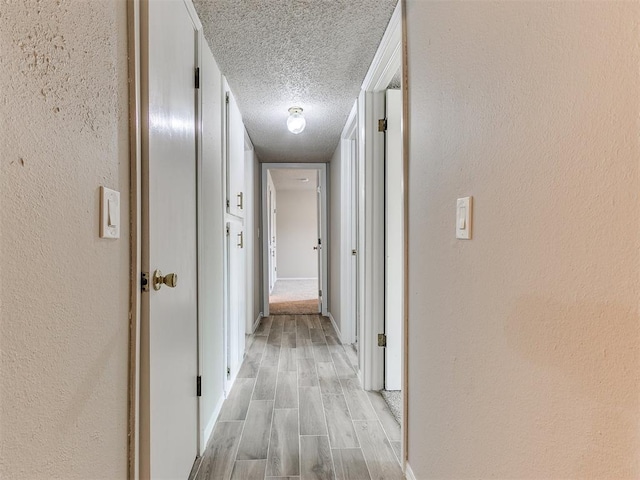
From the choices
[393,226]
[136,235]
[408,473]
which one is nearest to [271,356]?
[393,226]

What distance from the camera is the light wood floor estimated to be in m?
1.55

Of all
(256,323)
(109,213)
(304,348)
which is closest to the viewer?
(109,213)

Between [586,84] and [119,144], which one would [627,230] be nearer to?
[586,84]

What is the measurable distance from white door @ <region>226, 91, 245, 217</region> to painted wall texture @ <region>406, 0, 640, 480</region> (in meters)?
1.51

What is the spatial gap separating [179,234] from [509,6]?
1.22 m

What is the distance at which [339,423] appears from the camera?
1.92 metres

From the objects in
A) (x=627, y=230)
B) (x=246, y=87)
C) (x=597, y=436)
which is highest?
(x=246, y=87)

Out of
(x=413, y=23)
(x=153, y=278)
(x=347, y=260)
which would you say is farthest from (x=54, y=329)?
(x=347, y=260)

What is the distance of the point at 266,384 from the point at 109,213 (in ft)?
6.30

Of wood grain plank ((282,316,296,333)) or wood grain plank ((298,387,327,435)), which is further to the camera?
wood grain plank ((282,316,296,333))

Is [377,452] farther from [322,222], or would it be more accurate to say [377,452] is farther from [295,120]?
[322,222]

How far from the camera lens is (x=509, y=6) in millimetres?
755

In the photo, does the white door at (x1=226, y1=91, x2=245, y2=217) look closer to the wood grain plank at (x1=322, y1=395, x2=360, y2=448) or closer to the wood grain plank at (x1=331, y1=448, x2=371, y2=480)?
the wood grain plank at (x1=322, y1=395, x2=360, y2=448)

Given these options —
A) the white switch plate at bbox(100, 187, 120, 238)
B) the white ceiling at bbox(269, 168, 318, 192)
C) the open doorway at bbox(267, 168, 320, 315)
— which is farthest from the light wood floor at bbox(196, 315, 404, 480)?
the open doorway at bbox(267, 168, 320, 315)
